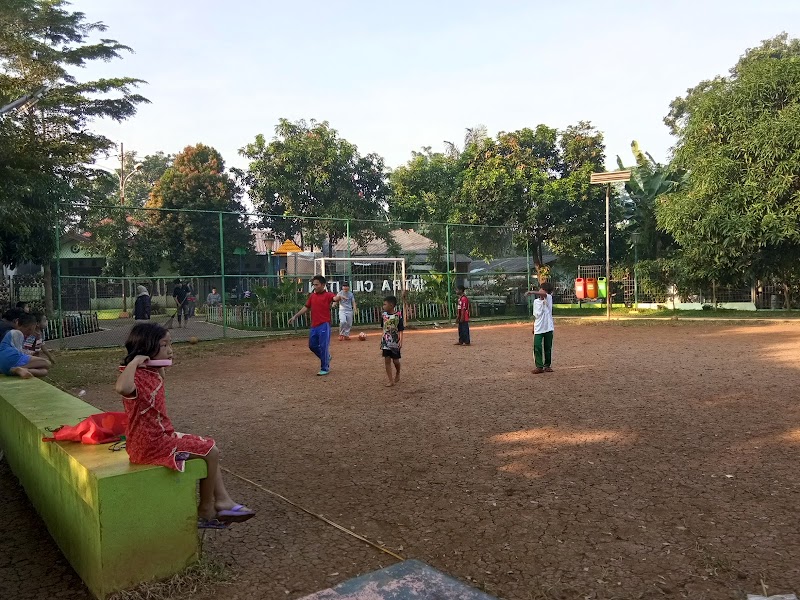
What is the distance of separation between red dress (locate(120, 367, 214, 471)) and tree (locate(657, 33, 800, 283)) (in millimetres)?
20773

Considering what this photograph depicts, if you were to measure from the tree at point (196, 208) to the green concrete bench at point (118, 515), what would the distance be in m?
22.9

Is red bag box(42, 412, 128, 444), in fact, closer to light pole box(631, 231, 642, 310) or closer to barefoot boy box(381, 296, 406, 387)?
barefoot boy box(381, 296, 406, 387)

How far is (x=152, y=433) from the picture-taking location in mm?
3342

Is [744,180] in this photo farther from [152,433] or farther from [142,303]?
[152,433]

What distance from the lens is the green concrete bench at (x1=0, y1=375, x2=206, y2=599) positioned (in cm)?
313

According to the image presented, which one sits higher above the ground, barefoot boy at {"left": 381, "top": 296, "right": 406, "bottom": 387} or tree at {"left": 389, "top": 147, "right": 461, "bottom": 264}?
tree at {"left": 389, "top": 147, "right": 461, "bottom": 264}

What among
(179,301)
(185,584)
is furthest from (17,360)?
(179,301)

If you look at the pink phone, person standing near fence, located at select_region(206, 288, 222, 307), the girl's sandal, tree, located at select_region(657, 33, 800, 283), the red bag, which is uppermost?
tree, located at select_region(657, 33, 800, 283)

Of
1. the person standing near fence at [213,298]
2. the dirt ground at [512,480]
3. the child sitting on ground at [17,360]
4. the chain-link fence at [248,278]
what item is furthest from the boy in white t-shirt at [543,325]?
the person standing near fence at [213,298]

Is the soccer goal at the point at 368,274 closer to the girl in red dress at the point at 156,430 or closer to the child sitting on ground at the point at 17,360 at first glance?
the child sitting on ground at the point at 17,360

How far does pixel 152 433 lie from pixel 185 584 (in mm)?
797

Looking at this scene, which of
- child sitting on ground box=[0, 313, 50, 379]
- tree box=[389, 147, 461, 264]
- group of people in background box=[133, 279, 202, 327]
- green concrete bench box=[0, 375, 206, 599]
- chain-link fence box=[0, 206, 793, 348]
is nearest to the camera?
green concrete bench box=[0, 375, 206, 599]

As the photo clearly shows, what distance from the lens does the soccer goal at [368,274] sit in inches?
754

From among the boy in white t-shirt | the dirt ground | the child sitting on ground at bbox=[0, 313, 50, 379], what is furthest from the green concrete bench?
the boy in white t-shirt
